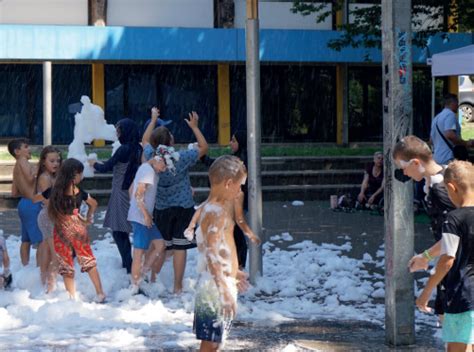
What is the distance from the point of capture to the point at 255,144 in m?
10.5

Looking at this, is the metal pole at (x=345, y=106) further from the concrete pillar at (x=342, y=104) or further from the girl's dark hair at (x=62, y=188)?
the girl's dark hair at (x=62, y=188)

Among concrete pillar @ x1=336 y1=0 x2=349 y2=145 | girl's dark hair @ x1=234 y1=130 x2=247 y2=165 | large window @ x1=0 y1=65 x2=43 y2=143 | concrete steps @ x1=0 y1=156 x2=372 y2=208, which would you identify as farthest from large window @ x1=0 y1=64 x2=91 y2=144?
girl's dark hair @ x1=234 y1=130 x2=247 y2=165

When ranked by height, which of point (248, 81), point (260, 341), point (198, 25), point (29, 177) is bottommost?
point (260, 341)

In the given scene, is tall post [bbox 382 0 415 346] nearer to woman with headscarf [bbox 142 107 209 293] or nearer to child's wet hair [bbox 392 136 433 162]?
child's wet hair [bbox 392 136 433 162]

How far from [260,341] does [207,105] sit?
20.8 meters

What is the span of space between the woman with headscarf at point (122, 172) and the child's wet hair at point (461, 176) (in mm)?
5142

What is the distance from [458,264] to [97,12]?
21682 millimetres

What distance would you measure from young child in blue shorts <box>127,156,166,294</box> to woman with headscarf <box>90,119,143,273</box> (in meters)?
0.37

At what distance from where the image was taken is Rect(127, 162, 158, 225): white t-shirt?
31.9 feet

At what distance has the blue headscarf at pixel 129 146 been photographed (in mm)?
10438

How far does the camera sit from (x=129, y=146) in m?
10.5

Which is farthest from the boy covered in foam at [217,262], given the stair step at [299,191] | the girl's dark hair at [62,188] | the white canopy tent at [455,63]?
the stair step at [299,191]

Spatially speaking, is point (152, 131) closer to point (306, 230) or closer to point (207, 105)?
point (306, 230)

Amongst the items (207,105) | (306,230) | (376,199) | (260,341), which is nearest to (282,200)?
(376,199)
